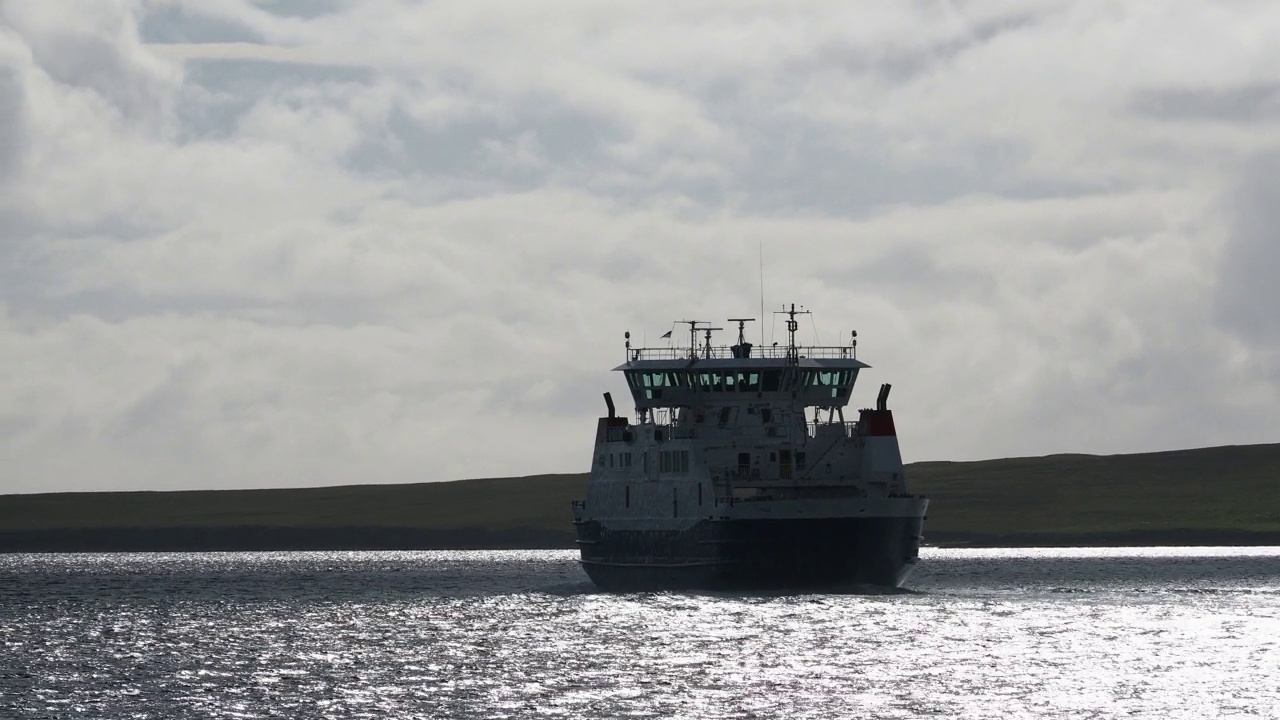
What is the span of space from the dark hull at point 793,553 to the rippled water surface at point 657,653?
1.01 metres

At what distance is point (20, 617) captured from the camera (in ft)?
272

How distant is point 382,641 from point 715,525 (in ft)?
54.0

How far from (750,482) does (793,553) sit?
4.84m

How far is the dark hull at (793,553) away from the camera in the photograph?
73375 mm

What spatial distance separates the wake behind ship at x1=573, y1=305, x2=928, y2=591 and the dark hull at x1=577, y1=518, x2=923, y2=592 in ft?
0.19

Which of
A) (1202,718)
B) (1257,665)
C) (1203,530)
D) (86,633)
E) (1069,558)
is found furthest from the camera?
(1203,530)

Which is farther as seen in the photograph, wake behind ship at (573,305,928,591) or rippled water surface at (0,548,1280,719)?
wake behind ship at (573,305,928,591)

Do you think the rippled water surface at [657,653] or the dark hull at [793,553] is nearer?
the rippled water surface at [657,653]

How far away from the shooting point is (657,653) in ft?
186

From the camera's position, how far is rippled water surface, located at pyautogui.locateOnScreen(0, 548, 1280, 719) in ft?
148

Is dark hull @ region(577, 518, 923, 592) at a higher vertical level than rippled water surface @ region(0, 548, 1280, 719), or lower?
higher

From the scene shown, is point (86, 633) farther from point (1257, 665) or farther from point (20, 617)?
point (1257, 665)

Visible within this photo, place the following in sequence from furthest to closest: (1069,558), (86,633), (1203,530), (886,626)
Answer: (1203,530) < (1069,558) < (86,633) < (886,626)

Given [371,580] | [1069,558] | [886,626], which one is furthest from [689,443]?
[1069,558]
